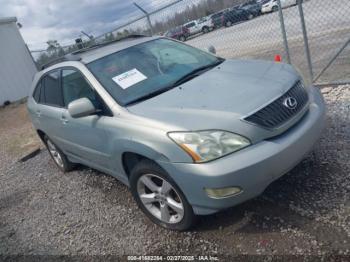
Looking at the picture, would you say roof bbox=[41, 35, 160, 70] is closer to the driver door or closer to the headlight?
the driver door

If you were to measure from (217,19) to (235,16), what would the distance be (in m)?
0.47

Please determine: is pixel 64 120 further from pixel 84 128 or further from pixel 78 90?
pixel 84 128

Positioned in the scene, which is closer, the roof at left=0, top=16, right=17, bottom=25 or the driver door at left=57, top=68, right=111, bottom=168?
the driver door at left=57, top=68, right=111, bottom=168

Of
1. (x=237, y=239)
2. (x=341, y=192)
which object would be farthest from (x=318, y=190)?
(x=237, y=239)

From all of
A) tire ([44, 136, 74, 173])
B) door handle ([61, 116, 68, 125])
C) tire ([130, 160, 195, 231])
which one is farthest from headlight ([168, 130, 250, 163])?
tire ([44, 136, 74, 173])

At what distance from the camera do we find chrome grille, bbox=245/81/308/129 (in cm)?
292

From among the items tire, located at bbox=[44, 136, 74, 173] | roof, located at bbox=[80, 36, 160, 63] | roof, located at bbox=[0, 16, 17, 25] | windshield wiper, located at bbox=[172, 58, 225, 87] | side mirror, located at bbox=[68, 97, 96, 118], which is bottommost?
tire, located at bbox=[44, 136, 74, 173]

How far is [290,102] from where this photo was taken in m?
3.15

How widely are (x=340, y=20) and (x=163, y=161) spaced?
24.2ft

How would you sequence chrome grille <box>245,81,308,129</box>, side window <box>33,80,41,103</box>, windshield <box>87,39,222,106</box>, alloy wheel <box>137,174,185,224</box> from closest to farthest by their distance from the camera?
chrome grille <box>245,81,308,129</box> → alloy wheel <box>137,174,185,224</box> → windshield <box>87,39,222,106</box> → side window <box>33,80,41,103</box>

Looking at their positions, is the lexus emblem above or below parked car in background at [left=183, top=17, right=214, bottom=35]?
below

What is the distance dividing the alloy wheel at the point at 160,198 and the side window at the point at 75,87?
97 centimetres

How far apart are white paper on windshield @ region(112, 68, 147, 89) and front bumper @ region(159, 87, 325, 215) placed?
3.58 feet

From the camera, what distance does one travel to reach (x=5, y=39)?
19.5m
